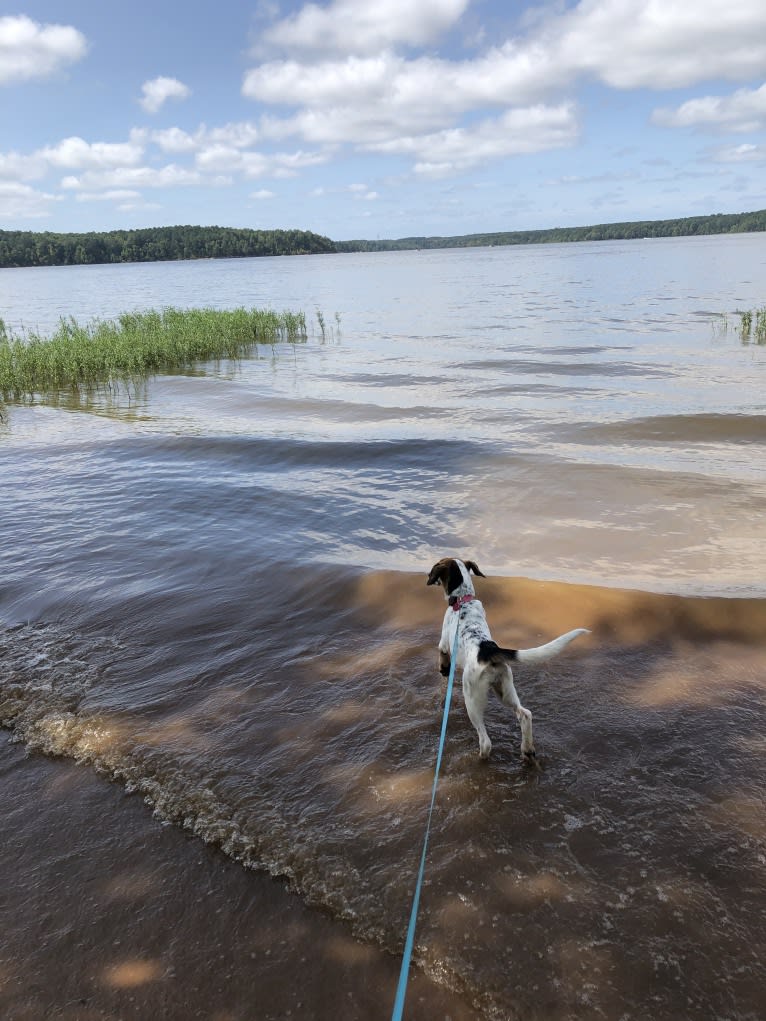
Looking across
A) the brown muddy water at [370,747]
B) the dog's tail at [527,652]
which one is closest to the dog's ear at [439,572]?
the brown muddy water at [370,747]

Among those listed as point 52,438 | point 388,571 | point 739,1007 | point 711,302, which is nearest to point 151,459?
point 52,438

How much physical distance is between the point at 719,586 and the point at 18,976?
5.98 metres

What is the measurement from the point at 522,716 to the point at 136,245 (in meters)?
187

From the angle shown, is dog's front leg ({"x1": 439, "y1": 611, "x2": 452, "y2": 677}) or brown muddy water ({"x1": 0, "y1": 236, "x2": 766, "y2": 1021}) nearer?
brown muddy water ({"x1": 0, "y1": 236, "x2": 766, "y2": 1021})

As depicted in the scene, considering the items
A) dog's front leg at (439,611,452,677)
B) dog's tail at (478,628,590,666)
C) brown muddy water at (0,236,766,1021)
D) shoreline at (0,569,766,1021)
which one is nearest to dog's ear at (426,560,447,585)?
dog's front leg at (439,611,452,677)

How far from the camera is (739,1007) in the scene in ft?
8.36

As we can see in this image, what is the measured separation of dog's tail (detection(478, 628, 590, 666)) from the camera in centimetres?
379

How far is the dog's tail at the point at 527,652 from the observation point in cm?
379

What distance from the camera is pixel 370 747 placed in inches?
163

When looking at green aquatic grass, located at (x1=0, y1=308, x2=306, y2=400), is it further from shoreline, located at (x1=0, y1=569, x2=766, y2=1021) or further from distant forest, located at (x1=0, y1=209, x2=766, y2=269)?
distant forest, located at (x1=0, y1=209, x2=766, y2=269)

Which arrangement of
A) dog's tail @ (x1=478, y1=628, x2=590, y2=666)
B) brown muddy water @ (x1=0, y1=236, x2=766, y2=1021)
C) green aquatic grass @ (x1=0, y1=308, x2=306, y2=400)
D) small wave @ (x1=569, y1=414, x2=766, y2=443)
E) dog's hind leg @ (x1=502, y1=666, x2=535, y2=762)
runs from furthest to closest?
green aquatic grass @ (x1=0, y1=308, x2=306, y2=400)
small wave @ (x1=569, y1=414, x2=766, y2=443)
dog's hind leg @ (x1=502, y1=666, x2=535, y2=762)
dog's tail @ (x1=478, y1=628, x2=590, y2=666)
brown muddy water @ (x1=0, y1=236, x2=766, y2=1021)

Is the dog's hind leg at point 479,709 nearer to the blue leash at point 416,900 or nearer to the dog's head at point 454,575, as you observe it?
the blue leash at point 416,900

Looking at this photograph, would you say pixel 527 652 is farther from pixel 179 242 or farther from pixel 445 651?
pixel 179 242

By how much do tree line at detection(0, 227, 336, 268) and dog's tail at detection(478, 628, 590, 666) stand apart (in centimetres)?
18141
